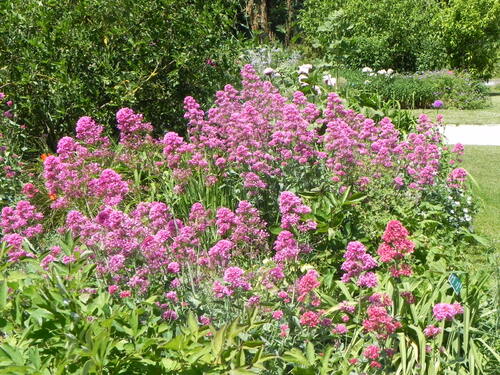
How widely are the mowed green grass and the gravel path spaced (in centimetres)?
77

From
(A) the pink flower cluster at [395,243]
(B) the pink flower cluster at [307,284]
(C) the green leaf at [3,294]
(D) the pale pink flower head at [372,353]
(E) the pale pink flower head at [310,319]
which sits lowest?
(D) the pale pink flower head at [372,353]

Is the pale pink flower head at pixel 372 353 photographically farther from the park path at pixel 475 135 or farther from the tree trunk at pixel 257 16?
the tree trunk at pixel 257 16

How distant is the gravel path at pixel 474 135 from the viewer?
1103 cm

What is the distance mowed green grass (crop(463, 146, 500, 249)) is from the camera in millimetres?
5727

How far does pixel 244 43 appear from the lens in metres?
7.45

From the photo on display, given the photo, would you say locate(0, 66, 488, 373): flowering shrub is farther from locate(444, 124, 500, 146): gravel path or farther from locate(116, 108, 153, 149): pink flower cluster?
locate(444, 124, 500, 146): gravel path

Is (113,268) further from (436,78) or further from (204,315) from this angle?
(436,78)

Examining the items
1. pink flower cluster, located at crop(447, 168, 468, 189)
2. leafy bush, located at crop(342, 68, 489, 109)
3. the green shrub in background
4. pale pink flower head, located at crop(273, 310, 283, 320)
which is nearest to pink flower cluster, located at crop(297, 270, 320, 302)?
pale pink flower head, located at crop(273, 310, 283, 320)

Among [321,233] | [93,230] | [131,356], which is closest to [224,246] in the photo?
[93,230]

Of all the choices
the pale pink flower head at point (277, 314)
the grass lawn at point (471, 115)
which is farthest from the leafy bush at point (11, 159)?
the grass lawn at point (471, 115)

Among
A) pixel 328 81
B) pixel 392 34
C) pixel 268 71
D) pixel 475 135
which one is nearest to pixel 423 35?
pixel 392 34

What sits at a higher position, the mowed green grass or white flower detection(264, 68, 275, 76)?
white flower detection(264, 68, 275, 76)

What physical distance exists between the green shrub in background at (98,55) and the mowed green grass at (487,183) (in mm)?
3200

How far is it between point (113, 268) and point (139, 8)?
157 inches
